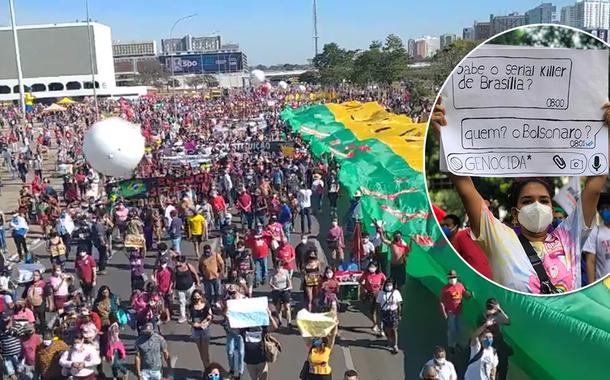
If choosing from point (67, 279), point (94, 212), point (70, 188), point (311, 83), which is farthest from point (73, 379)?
point (311, 83)

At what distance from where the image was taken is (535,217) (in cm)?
237

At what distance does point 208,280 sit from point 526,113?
8.40 meters

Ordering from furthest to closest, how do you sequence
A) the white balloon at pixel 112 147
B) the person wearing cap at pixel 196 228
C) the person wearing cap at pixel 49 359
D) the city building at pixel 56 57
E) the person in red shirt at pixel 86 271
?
the city building at pixel 56 57 → the white balloon at pixel 112 147 → the person wearing cap at pixel 196 228 → the person in red shirt at pixel 86 271 → the person wearing cap at pixel 49 359

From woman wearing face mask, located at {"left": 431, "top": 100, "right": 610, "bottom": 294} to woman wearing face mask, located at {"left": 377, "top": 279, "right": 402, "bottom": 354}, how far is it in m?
6.44

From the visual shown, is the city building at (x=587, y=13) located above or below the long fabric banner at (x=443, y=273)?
above

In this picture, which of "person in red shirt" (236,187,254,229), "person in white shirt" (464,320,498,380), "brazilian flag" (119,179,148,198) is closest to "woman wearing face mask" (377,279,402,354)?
"person in white shirt" (464,320,498,380)

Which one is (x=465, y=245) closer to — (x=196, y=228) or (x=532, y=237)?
(x=532, y=237)

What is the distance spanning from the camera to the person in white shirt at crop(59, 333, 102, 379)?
281 inches

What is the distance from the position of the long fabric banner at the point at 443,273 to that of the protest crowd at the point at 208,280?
0.32 m

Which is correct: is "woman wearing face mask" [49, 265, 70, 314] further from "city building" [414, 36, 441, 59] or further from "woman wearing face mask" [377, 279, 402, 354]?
"city building" [414, 36, 441, 59]

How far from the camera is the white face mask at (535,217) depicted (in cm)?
237

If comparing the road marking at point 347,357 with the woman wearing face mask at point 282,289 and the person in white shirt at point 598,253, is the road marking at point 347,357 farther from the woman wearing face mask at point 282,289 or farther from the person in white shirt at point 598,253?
the person in white shirt at point 598,253

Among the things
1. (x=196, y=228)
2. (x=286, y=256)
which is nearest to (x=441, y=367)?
(x=286, y=256)

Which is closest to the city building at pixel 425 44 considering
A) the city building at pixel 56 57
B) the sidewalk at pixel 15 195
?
the city building at pixel 56 57
